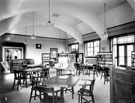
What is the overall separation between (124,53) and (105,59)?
139 cm

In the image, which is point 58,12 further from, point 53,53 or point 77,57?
point 53,53

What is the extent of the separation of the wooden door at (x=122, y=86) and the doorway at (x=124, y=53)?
210 inches

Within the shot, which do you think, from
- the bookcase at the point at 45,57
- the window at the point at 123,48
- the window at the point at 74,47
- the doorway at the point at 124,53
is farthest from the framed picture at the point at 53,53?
the doorway at the point at 124,53

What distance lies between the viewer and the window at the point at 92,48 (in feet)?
32.7

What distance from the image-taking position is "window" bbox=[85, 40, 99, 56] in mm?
9970

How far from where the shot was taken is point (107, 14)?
24.2 feet

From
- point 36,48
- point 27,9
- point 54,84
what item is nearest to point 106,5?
point 27,9

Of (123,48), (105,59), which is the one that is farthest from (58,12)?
(123,48)

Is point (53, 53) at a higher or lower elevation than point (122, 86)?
higher

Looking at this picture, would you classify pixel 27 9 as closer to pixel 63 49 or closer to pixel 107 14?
pixel 107 14

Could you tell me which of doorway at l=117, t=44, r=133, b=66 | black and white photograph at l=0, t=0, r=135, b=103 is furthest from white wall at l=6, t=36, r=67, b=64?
doorway at l=117, t=44, r=133, b=66

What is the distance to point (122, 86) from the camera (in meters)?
2.37

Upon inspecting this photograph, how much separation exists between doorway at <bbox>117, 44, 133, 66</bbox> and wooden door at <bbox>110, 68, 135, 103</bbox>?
533cm

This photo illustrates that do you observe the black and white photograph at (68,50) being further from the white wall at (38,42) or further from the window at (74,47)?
the window at (74,47)
